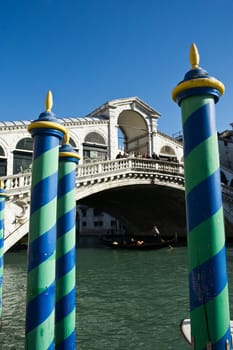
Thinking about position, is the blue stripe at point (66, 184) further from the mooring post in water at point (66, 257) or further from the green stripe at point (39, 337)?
the green stripe at point (39, 337)

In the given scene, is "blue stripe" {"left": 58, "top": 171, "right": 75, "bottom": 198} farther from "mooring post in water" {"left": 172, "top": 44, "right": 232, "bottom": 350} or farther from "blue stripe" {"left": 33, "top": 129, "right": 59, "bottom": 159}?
"mooring post in water" {"left": 172, "top": 44, "right": 232, "bottom": 350}

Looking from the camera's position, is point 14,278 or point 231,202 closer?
point 14,278

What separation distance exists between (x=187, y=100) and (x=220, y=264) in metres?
0.71

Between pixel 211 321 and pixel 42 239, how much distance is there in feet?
3.10

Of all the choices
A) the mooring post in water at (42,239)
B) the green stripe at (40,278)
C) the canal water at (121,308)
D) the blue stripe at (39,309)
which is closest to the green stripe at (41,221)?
the mooring post in water at (42,239)

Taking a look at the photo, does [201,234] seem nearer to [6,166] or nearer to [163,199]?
[6,166]

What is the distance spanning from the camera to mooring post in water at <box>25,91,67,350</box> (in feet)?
4.89

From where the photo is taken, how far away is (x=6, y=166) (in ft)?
33.7

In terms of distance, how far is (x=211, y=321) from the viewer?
3.47 ft

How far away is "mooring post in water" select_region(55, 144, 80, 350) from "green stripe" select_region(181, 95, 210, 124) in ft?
3.62

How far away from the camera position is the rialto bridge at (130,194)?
7.29 meters

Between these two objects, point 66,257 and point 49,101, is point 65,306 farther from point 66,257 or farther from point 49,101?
point 49,101

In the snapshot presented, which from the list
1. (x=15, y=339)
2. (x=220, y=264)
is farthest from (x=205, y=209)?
(x=15, y=339)

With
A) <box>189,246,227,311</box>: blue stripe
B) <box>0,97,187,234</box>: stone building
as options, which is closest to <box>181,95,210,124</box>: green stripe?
<box>189,246,227,311</box>: blue stripe
